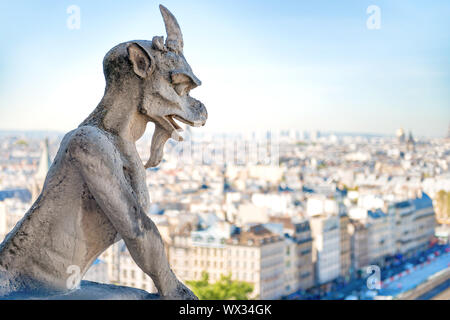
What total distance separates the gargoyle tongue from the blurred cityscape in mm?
11058

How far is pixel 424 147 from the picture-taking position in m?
31.4

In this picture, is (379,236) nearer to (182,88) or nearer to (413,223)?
(413,223)

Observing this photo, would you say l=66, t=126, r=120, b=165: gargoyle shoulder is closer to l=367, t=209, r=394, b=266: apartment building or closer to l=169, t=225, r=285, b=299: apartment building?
l=169, t=225, r=285, b=299: apartment building

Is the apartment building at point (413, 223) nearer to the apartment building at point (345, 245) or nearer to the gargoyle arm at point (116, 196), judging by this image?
the apartment building at point (345, 245)

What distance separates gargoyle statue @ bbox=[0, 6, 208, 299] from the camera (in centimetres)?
104

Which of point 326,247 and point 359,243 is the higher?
point 326,247

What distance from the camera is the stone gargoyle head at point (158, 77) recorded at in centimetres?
109

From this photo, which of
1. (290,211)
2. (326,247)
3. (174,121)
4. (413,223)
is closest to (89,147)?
(174,121)

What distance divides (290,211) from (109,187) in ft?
72.2

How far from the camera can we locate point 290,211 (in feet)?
75.0

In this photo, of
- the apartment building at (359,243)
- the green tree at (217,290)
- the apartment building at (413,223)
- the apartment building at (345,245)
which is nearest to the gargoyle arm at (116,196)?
the green tree at (217,290)
